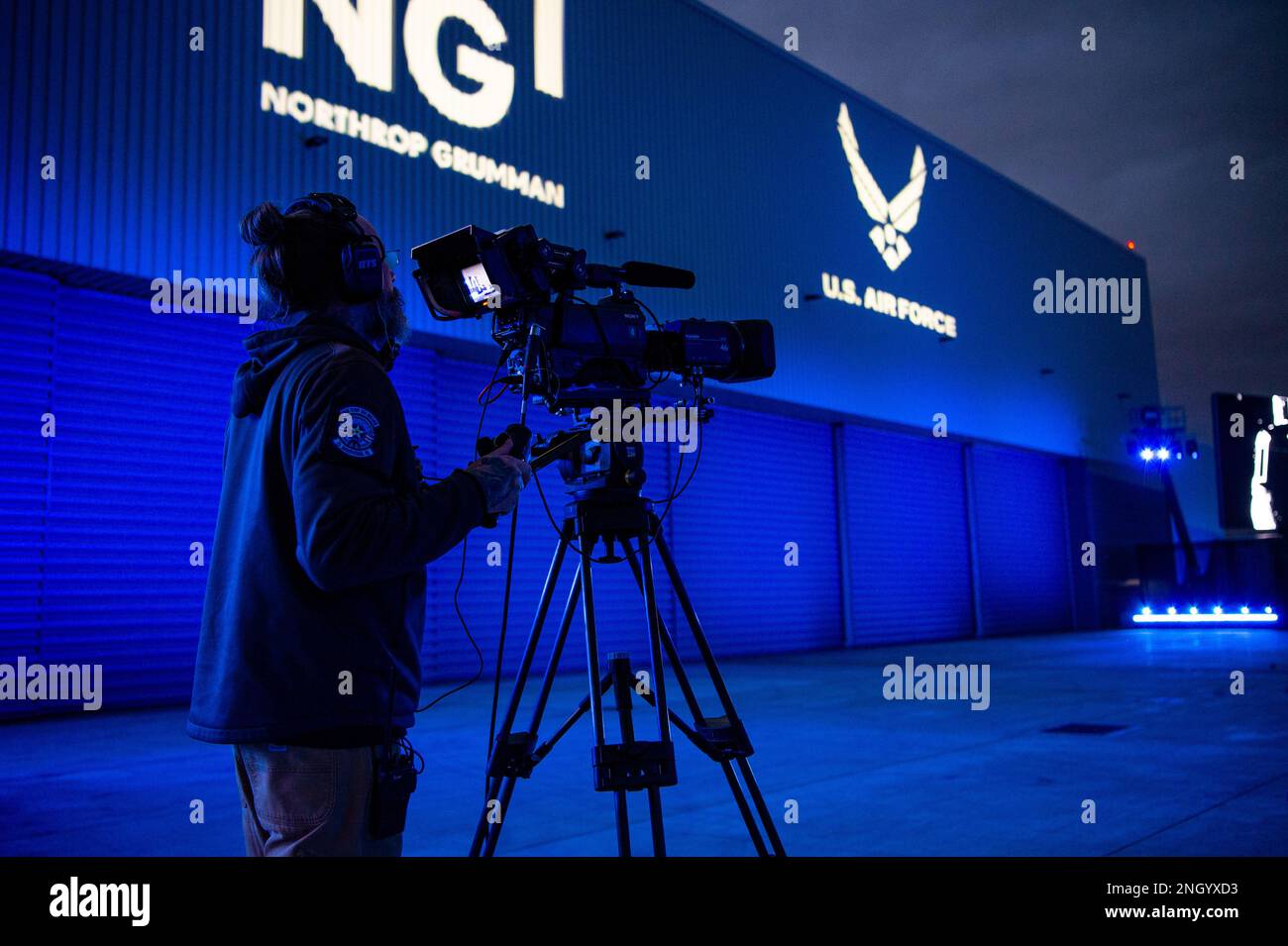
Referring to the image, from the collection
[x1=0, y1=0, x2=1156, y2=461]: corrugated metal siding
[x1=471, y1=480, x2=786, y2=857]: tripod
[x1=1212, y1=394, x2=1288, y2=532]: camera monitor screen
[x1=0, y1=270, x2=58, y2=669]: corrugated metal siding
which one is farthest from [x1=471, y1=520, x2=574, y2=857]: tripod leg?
[x1=1212, y1=394, x2=1288, y2=532]: camera monitor screen

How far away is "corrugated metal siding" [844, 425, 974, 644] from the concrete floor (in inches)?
273

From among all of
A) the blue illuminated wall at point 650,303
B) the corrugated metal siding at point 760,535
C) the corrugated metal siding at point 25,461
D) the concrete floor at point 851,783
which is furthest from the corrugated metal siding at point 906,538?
the corrugated metal siding at point 25,461

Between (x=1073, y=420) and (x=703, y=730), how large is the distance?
63.8ft

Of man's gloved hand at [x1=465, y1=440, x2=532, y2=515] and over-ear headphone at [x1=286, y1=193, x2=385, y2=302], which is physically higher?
over-ear headphone at [x1=286, y1=193, x2=385, y2=302]

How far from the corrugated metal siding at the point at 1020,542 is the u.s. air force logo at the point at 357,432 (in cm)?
1706

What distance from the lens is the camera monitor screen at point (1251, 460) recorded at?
18734mm

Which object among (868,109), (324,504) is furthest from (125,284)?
(868,109)

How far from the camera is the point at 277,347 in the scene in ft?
5.56

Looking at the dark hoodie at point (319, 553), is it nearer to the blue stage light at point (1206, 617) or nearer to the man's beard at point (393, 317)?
the man's beard at point (393, 317)

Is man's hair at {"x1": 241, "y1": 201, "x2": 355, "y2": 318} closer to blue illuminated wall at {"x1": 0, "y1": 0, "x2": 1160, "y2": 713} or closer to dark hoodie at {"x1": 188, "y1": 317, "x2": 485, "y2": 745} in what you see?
dark hoodie at {"x1": 188, "y1": 317, "x2": 485, "y2": 745}

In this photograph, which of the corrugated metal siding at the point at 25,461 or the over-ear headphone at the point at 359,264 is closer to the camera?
the over-ear headphone at the point at 359,264

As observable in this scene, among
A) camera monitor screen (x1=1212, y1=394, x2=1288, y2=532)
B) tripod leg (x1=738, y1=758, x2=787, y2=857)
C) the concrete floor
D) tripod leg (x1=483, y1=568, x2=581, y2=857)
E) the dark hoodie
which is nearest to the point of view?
the dark hoodie

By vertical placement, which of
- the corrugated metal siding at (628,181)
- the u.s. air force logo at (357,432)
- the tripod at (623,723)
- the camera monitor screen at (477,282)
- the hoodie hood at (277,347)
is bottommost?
the tripod at (623,723)

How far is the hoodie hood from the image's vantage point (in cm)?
166
